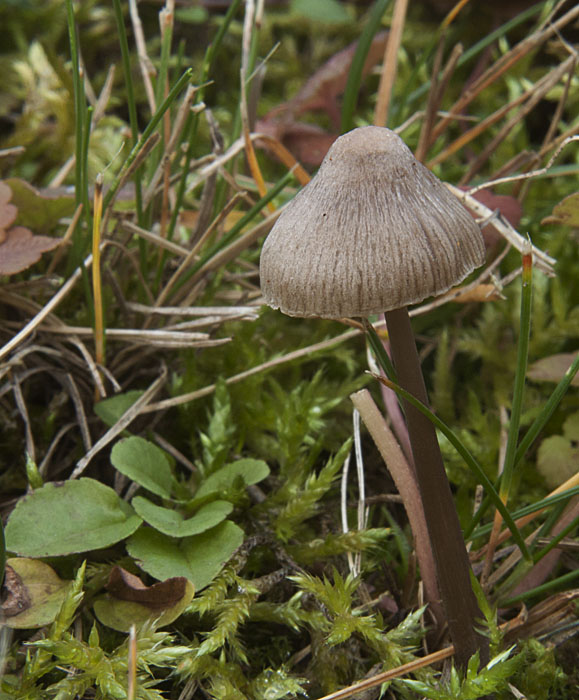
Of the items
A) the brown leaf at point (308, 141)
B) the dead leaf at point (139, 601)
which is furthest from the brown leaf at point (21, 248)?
the brown leaf at point (308, 141)

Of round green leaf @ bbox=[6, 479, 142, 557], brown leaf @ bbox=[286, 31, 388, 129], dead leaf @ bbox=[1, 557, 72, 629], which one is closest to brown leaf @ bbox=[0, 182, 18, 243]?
round green leaf @ bbox=[6, 479, 142, 557]

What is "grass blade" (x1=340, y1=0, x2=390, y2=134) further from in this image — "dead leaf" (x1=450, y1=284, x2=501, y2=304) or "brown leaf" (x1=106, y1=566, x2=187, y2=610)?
"brown leaf" (x1=106, y1=566, x2=187, y2=610)

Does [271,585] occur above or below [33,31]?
below

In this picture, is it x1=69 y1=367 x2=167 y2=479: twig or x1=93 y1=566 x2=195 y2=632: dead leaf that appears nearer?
x1=93 y1=566 x2=195 y2=632: dead leaf

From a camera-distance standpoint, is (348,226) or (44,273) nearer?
(348,226)

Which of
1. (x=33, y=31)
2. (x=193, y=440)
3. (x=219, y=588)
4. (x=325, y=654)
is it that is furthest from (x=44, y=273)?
(x=33, y=31)

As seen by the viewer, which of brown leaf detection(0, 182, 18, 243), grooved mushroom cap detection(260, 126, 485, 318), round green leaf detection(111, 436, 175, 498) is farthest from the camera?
brown leaf detection(0, 182, 18, 243)

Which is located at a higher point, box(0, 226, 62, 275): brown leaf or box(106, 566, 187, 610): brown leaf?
box(0, 226, 62, 275): brown leaf

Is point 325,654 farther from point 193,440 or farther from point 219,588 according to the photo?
point 193,440
